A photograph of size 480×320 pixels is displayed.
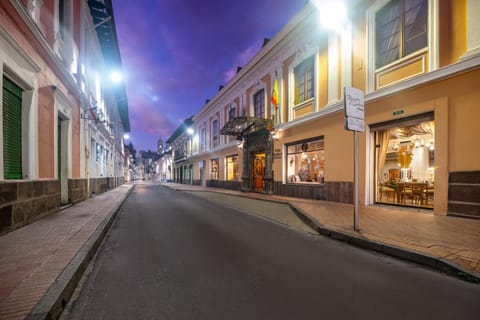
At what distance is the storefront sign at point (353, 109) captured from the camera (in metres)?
5.60

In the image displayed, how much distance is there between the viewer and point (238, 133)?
1753 cm

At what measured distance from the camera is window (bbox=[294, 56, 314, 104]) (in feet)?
40.2

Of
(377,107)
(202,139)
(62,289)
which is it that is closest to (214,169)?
(202,139)

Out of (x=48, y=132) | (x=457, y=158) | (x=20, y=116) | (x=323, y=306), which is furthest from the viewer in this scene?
(x=48, y=132)

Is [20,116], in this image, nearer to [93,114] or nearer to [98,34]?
[93,114]

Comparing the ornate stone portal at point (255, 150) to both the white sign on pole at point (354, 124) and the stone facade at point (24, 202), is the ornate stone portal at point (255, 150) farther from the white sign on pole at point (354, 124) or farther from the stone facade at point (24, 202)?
the stone facade at point (24, 202)

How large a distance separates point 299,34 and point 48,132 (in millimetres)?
11823

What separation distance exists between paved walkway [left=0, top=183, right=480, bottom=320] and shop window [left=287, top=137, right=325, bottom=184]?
4.54 metres

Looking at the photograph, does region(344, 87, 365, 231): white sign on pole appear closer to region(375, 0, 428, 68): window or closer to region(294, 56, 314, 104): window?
region(375, 0, 428, 68): window

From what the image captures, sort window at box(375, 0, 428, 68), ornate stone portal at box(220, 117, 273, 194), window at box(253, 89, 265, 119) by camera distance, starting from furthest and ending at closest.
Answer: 1. window at box(253, 89, 265, 119)
2. ornate stone portal at box(220, 117, 273, 194)
3. window at box(375, 0, 428, 68)

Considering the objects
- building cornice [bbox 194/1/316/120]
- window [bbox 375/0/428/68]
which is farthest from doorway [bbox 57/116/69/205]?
window [bbox 375/0/428/68]

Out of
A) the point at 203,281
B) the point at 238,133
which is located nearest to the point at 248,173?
the point at 238,133

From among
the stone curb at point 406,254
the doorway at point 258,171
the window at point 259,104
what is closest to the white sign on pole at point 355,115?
the stone curb at point 406,254

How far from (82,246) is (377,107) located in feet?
31.6
